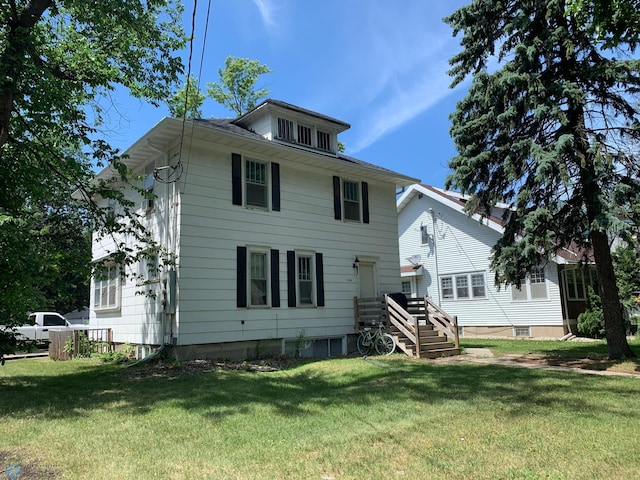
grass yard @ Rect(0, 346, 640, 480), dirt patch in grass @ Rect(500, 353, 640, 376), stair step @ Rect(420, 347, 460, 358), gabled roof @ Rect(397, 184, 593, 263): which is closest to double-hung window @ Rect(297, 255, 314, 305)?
stair step @ Rect(420, 347, 460, 358)

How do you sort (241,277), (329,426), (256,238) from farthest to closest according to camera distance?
(256,238), (241,277), (329,426)

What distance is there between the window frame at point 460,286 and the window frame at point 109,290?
14.7m

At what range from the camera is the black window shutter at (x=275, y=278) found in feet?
41.6

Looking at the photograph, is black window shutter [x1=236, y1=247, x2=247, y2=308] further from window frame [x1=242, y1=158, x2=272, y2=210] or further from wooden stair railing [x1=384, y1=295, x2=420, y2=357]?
wooden stair railing [x1=384, y1=295, x2=420, y2=357]

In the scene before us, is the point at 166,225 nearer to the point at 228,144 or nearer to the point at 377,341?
the point at 228,144

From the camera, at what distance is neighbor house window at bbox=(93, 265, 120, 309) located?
14953 millimetres

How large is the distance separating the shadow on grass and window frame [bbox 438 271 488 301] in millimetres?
11372

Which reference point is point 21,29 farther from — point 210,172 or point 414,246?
point 414,246

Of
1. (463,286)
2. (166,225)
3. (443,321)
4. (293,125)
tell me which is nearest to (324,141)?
(293,125)

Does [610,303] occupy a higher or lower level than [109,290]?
lower

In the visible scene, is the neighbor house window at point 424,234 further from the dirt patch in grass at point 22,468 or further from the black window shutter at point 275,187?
the dirt patch in grass at point 22,468

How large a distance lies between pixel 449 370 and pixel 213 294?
5.92m

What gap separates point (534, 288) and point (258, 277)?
492 inches

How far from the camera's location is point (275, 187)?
1324 centimetres
